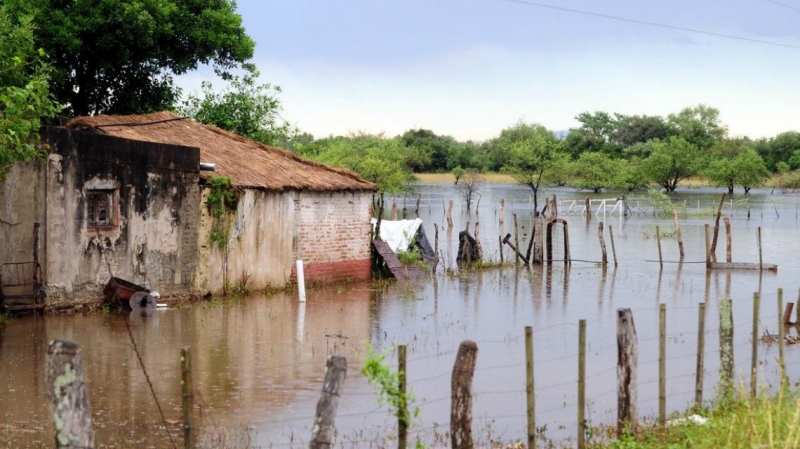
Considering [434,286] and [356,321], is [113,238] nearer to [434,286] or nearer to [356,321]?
[356,321]

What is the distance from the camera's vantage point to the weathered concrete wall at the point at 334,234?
24.0 meters

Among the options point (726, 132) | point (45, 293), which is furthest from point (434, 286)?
point (726, 132)

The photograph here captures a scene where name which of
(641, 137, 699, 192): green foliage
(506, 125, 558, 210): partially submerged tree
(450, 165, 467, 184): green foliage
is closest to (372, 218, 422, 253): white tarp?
(506, 125, 558, 210): partially submerged tree

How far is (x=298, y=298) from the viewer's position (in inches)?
894

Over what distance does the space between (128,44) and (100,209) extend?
1208 centimetres

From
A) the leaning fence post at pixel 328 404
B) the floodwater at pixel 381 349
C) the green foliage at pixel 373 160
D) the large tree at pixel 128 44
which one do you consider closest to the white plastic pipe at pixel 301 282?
the floodwater at pixel 381 349

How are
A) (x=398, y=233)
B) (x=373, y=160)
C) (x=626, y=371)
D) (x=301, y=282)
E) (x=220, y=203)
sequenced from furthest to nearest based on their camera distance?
(x=373, y=160), (x=398, y=233), (x=301, y=282), (x=220, y=203), (x=626, y=371)

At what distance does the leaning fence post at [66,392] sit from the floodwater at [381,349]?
3.01m

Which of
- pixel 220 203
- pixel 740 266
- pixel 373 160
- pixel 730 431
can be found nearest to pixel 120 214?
pixel 220 203

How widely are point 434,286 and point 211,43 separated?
39.3ft

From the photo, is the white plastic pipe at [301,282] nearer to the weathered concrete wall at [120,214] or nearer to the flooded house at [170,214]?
the flooded house at [170,214]

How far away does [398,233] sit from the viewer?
29141 millimetres

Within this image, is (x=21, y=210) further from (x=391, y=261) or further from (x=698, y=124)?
(x=698, y=124)

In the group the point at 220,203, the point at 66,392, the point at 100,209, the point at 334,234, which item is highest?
the point at 220,203
